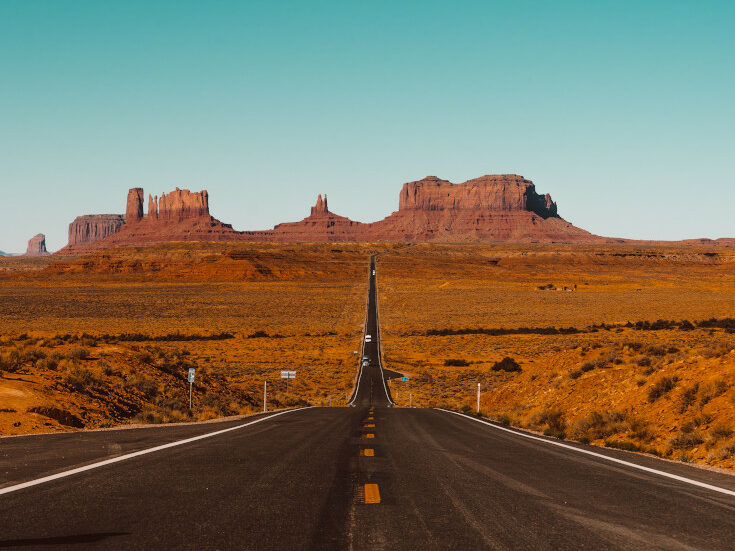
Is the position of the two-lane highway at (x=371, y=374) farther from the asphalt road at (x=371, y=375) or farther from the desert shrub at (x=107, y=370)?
the desert shrub at (x=107, y=370)

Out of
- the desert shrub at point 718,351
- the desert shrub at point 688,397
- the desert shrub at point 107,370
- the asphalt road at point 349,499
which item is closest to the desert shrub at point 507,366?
the desert shrub at point 718,351

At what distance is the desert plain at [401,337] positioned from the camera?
55.0ft

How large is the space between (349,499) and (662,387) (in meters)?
12.7

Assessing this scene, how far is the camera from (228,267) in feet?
492

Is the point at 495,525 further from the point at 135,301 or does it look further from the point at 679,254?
the point at 679,254

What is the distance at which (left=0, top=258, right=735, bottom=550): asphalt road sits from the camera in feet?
16.5

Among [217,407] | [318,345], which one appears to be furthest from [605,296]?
[217,407]

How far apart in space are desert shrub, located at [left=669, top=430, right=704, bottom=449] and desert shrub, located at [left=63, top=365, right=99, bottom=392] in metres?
17.2

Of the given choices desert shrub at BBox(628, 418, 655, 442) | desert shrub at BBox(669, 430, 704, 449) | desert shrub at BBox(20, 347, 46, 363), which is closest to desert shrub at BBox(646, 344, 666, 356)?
desert shrub at BBox(628, 418, 655, 442)

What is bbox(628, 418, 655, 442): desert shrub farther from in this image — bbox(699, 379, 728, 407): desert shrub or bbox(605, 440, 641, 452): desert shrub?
bbox(699, 379, 728, 407): desert shrub

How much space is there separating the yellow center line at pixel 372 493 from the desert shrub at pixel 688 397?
10.7m

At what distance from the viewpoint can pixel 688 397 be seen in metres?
15.0

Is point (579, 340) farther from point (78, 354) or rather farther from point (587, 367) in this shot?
point (78, 354)

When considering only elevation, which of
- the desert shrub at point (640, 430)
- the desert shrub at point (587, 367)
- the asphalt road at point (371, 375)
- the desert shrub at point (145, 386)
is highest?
the desert shrub at point (587, 367)
